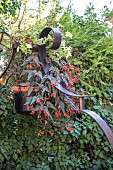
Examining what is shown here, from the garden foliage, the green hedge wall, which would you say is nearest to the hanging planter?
the garden foliage

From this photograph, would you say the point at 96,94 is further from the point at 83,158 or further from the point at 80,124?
the point at 83,158

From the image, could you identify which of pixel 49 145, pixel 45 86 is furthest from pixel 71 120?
pixel 45 86

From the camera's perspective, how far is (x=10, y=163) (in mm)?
1777

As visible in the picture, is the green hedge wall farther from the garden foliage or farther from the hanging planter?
the hanging planter

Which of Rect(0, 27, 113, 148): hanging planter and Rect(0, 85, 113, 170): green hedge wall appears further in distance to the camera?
Rect(0, 85, 113, 170): green hedge wall

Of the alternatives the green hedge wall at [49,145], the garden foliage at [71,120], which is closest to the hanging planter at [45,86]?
the garden foliage at [71,120]

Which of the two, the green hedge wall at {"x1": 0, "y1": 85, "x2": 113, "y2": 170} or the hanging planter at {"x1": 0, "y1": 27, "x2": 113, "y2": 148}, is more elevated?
the hanging planter at {"x1": 0, "y1": 27, "x2": 113, "y2": 148}

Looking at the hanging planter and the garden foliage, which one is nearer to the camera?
the hanging planter

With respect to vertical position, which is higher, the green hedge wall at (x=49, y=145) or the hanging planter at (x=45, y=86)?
the hanging planter at (x=45, y=86)

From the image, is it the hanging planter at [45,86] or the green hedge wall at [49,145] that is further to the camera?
the green hedge wall at [49,145]

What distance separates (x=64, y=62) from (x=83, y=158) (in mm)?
1059

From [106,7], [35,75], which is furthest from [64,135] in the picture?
[106,7]

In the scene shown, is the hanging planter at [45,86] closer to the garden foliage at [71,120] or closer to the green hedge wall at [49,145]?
the garden foliage at [71,120]

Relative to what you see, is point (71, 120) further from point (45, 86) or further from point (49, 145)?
point (45, 86)
